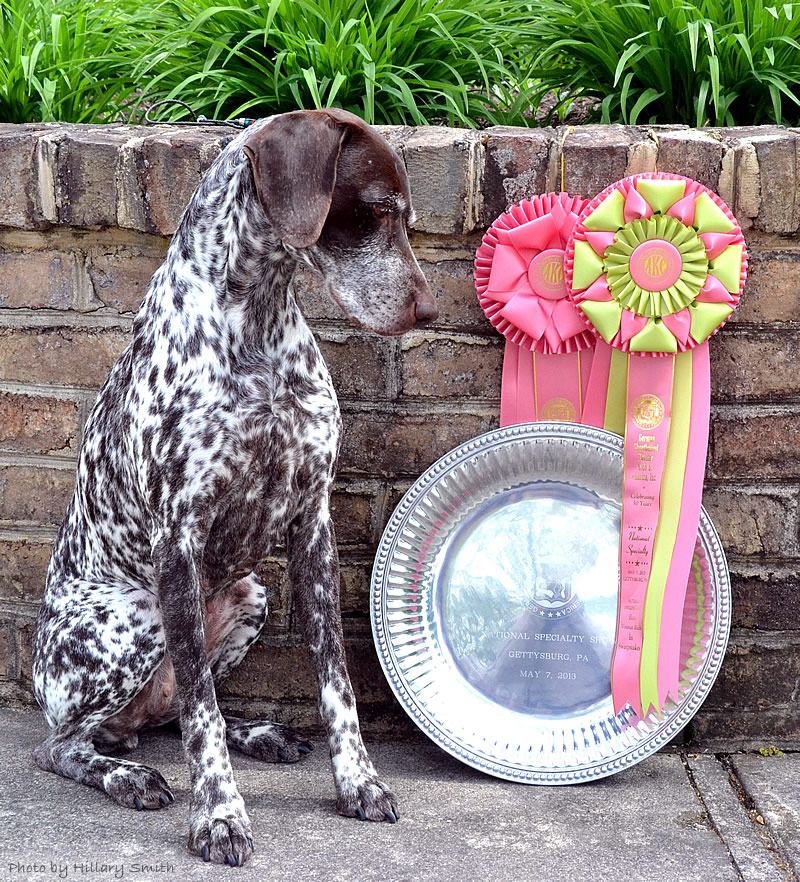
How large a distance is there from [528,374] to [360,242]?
0.67 metres

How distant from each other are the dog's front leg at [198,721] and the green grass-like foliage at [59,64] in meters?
1.45

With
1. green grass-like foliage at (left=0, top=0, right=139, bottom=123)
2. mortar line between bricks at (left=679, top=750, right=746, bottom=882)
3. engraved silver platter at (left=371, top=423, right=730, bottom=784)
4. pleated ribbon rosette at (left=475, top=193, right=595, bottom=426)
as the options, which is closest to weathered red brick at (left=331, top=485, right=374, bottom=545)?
engraved silver platter at (left=371, top=423, right=730, bottom=784)

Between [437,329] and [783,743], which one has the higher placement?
[437,329]

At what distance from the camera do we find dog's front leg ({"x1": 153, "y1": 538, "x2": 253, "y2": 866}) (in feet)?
7.19

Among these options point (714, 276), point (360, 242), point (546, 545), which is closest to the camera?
point (360, 242)

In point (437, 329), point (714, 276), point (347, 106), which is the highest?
point (347, 106)

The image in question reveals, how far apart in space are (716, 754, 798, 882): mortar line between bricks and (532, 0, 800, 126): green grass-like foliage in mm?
A: 1689

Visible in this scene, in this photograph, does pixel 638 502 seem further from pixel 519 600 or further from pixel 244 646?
pixel 244 646

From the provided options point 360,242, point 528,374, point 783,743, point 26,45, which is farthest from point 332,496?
point 26,45

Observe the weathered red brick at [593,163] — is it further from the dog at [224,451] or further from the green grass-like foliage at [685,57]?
the dog at [224,451]

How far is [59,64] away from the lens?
308cm

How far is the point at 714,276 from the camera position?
8.23 ft

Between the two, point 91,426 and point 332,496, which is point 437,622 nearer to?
point 332,496

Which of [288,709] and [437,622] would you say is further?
[288,709]
